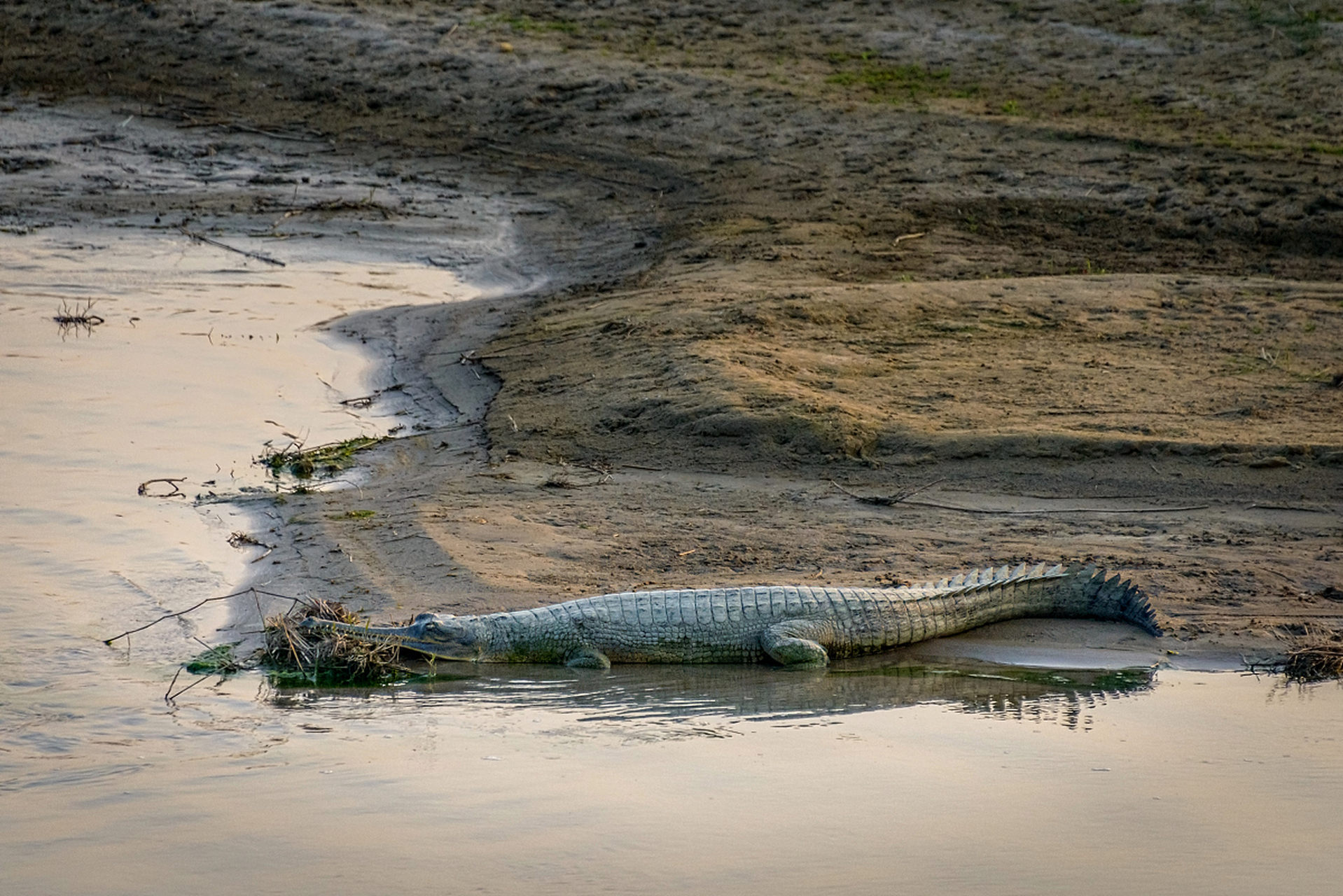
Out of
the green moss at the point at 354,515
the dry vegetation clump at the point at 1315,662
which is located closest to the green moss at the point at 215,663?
the green moss at the point at 354,515

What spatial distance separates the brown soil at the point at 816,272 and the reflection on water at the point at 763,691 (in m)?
0.58

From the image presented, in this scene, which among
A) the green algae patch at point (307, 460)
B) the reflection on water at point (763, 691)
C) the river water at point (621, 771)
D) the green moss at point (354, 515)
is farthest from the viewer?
the green algae patch at point (307, 460)

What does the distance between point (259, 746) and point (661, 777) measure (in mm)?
1353

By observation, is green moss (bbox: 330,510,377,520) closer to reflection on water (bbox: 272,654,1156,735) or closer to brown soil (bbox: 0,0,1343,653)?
brown soil (bbox: 0,0,1343,653)

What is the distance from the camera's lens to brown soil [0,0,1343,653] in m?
6.82

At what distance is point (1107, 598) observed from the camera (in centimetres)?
603

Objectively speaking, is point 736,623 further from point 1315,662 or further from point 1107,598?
point 1315,662

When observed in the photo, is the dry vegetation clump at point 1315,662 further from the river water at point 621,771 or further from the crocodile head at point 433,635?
the crocodile head at point 433,635

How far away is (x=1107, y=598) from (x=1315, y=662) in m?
0.84

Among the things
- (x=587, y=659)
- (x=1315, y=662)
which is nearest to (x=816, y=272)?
(x=587, y=659)

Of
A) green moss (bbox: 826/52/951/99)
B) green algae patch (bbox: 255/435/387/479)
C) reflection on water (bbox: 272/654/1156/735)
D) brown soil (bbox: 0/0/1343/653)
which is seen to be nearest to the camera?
reflection on water (bbox: 272/654/1156/735)

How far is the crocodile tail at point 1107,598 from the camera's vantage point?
19.6 ft

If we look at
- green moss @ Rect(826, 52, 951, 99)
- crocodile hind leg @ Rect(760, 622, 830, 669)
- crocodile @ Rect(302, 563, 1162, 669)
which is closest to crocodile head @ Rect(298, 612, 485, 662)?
crocodile @ Rect(302, 563, 1162, 669)

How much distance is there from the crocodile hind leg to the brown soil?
2.26 ft
